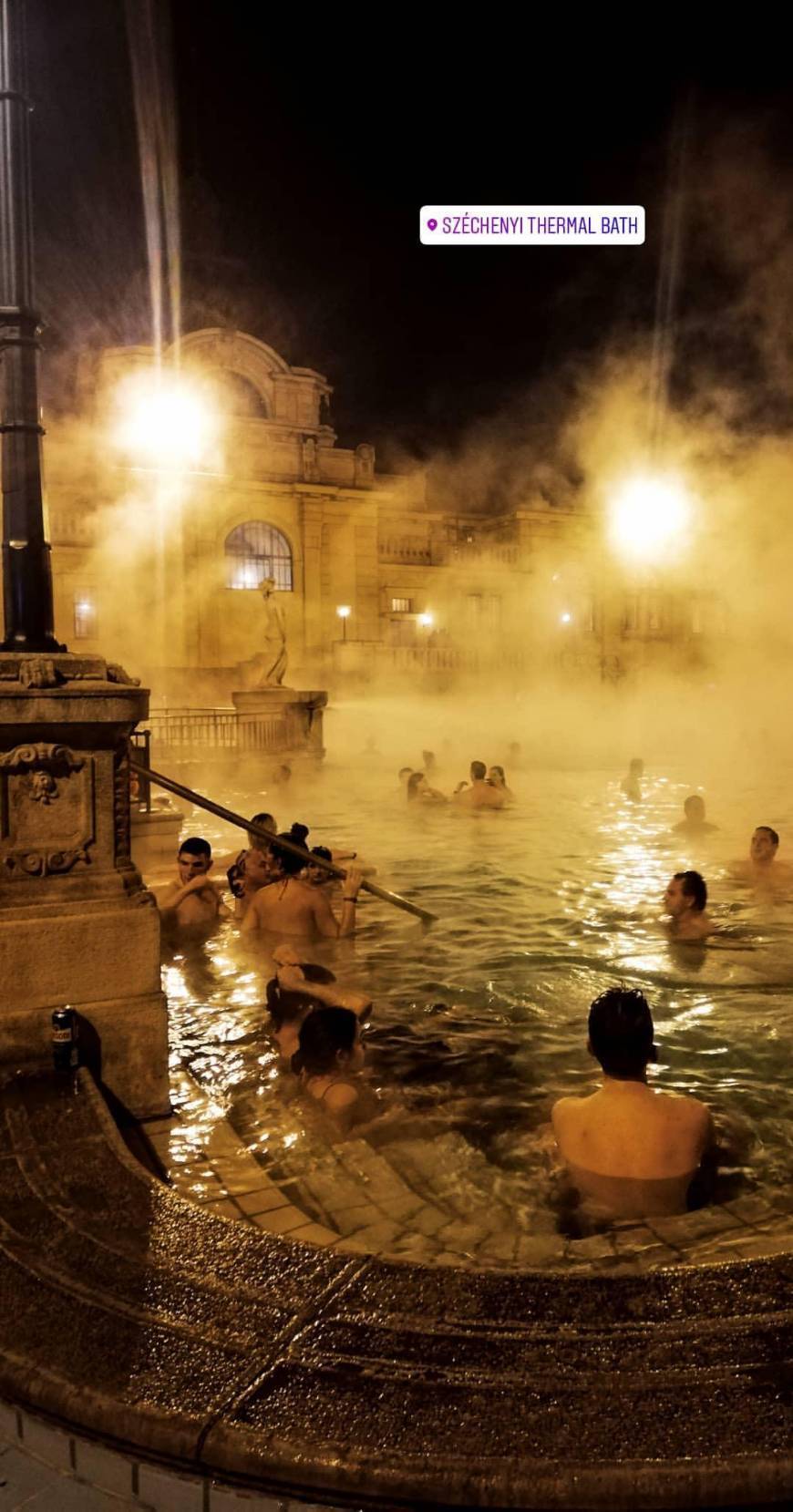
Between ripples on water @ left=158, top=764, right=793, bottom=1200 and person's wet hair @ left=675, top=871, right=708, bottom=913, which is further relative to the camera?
person's wet hair @ left=675, top=871, right=708, bottom=913

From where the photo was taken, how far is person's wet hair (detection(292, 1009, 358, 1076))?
425 centimetres

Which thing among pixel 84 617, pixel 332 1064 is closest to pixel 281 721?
pixel 84 617

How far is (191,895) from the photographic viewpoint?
7.30 m

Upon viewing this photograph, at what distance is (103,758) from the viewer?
3.64 metres

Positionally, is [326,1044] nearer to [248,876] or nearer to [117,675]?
[117,675]

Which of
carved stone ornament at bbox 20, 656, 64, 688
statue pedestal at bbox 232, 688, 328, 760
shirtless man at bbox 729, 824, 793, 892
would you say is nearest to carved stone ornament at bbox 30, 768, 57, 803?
carved stone ornament at bbox 20, 656, 64, 688

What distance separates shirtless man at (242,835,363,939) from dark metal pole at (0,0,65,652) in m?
3.56

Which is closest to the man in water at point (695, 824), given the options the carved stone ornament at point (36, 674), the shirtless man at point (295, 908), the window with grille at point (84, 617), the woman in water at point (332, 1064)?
the shirtless man at point (295, 908)

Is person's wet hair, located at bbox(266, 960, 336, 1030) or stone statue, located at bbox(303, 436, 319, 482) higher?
stone statue, located at bbox(303, 436, 319, 482)

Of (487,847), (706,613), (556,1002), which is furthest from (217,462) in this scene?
(556,1002)

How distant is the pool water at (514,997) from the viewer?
4012 millimetres

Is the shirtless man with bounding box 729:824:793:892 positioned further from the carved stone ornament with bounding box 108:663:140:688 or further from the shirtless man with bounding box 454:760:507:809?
the carved stone ornament with bounding box 108:663:140:688

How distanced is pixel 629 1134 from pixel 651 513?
24.2 m

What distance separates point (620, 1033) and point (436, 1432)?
5.68ft
